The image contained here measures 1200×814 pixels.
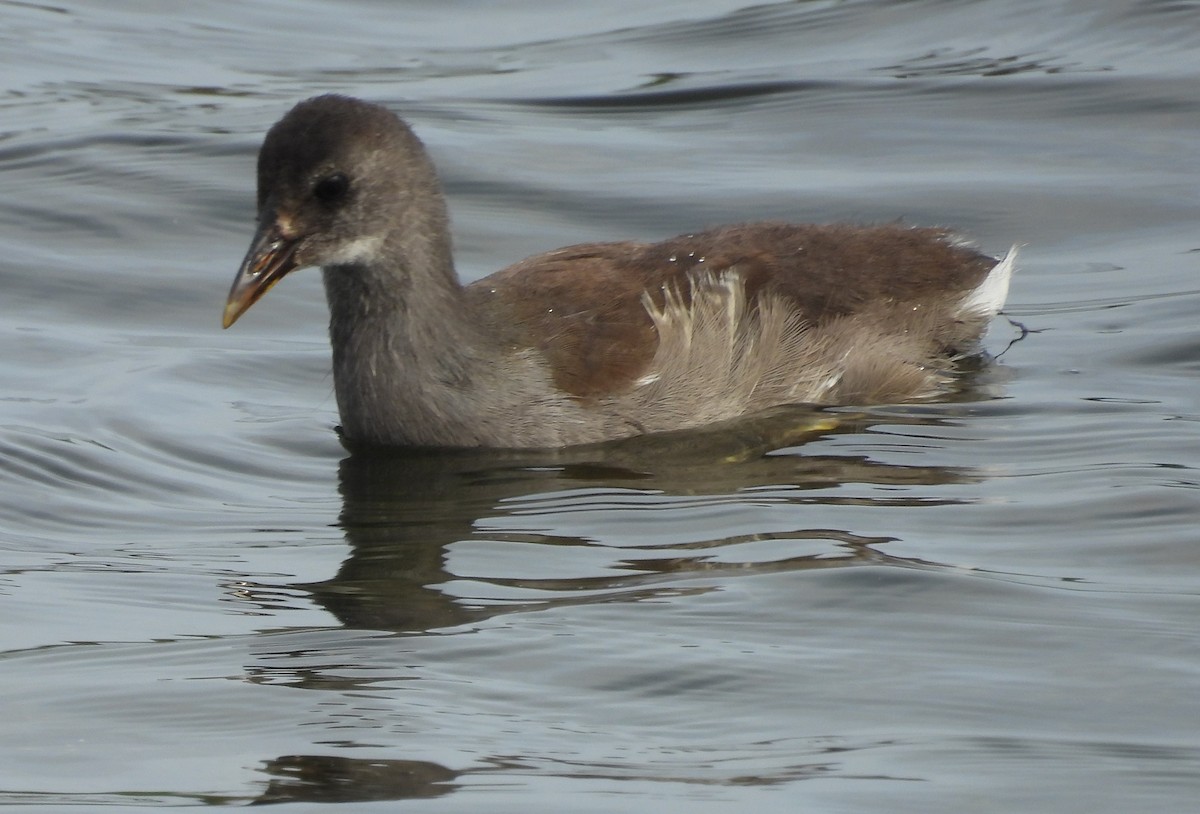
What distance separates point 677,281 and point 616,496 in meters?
1.25

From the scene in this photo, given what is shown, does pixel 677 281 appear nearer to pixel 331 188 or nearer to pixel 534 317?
pixel 534 317

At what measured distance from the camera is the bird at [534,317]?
309 inches

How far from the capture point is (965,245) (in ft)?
30.7

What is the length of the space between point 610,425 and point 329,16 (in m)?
8.49

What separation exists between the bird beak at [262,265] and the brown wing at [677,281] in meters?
0.82

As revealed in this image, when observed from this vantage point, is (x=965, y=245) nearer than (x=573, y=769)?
No

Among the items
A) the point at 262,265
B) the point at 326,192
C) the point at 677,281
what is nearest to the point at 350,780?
the point at 262,265

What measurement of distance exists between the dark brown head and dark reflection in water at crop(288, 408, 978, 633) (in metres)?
0.84

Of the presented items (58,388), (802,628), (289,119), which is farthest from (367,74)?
(802,628)

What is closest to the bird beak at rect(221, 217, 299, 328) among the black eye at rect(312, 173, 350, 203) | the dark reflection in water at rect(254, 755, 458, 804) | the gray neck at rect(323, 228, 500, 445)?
the black eye at rect(312, 173, 350, 203)

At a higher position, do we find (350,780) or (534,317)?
(534,317)

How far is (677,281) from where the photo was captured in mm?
8414

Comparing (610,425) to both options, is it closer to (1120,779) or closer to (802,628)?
(802,628)

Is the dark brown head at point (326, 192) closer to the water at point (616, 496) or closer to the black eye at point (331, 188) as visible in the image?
the black eye at point (331, 188)
